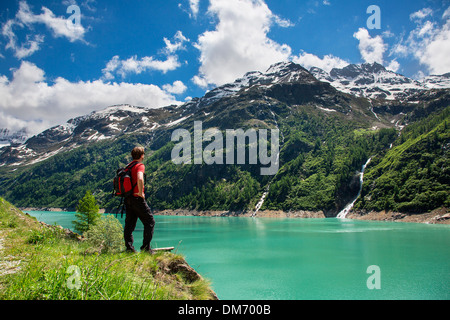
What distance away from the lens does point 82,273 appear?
13.0 feet

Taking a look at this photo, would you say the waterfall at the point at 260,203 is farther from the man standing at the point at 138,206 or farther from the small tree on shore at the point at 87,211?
the man standing at the point at 138,206

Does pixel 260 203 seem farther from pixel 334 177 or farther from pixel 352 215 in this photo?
pixel 352 215

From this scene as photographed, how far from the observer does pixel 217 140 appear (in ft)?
655

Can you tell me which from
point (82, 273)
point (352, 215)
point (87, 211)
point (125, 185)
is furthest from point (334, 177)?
point (82, 273)

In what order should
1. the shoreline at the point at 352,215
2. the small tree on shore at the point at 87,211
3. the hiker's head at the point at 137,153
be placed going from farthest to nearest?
the shoreline at the point at 352,215, the small tree on shore at the point at 87,211, the hiker's head at the point at 137,153

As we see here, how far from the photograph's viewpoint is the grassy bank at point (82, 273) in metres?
3.62

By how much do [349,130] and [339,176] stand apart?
79.0 meters

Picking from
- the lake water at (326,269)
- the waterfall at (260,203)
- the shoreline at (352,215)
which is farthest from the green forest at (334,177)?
the lake water at (326,269)

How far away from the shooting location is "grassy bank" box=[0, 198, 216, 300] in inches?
143

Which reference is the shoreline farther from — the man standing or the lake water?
the man standing

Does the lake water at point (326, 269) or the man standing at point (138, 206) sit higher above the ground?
the man standing at point (138, 206)

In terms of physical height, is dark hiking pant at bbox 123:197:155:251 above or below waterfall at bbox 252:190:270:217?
above

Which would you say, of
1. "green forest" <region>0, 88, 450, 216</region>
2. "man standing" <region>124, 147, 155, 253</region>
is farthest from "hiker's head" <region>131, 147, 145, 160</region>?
"green forest" <region>0, 88, 450, 216</region>
